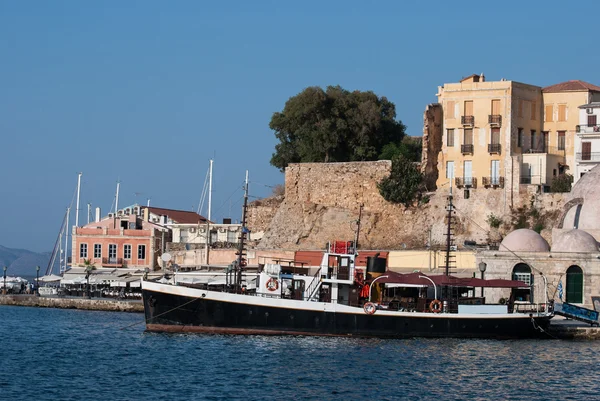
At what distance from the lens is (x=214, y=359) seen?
3694 centimetres

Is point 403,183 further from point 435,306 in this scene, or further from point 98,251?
point 435,306

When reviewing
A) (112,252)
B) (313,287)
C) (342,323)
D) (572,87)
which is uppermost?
(572,87)

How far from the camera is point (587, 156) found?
203 ft

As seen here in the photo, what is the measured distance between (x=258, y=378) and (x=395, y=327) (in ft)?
35.8

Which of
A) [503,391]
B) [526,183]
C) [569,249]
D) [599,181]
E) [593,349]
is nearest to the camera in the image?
[503,391]

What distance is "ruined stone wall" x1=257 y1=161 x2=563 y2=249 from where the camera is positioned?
62.0 m

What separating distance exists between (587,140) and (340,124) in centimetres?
1484

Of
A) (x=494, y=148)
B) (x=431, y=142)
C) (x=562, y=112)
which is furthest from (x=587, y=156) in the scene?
(x=431, y=142)

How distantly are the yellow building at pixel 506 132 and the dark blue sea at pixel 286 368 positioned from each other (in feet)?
66.6

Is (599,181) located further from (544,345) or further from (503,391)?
(503,391)

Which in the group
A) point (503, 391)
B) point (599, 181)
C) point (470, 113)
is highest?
point (470, 113)

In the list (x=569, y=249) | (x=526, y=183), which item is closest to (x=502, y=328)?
(x=569, y=249)

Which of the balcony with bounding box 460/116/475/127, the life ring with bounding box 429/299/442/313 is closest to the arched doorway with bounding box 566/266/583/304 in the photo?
the life ring with bounding box 429/299/442/313

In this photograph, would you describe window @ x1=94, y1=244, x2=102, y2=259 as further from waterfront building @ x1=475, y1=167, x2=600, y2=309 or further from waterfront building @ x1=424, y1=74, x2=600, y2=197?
waterfront building @ x1=475, y1=167, x2=600, y2=309
